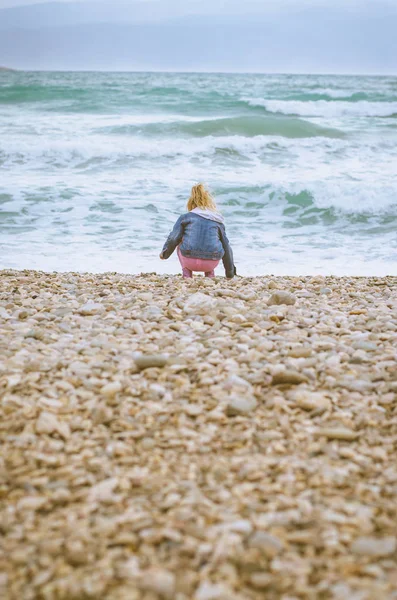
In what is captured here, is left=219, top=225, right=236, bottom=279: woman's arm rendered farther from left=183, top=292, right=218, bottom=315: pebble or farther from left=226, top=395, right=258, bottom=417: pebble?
left=226, top=395, right=258, bottom=417: pebble

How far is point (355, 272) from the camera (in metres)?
6.71

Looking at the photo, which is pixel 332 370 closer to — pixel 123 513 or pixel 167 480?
pixel 167 480

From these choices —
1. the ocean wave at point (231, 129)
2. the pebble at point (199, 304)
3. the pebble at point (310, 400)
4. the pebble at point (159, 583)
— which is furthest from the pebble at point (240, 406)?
the ocean wave at point (231, 129)

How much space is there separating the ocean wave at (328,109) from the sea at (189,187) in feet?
4.78

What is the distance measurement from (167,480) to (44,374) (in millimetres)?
995

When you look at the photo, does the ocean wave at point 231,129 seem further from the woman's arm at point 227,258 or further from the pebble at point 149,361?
the pebble at point 149,361

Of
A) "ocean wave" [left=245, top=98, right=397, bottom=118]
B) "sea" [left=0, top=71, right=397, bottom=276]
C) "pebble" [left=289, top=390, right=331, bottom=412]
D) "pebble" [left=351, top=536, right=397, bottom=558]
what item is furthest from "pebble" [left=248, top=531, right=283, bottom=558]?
"ocean wave" [left=245, top=98, right=397, bottom=118]

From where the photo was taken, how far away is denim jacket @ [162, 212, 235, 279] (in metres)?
5.14

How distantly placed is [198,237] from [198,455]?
319cm

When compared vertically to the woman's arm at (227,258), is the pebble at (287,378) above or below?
below

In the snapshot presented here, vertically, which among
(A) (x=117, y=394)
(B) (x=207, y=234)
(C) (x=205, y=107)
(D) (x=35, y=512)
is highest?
(C) (x=205, y=107)

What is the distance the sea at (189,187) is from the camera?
741cm

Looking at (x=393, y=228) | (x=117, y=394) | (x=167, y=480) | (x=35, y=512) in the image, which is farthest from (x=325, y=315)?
(x=393, y=228)

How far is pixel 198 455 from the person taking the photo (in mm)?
2166
